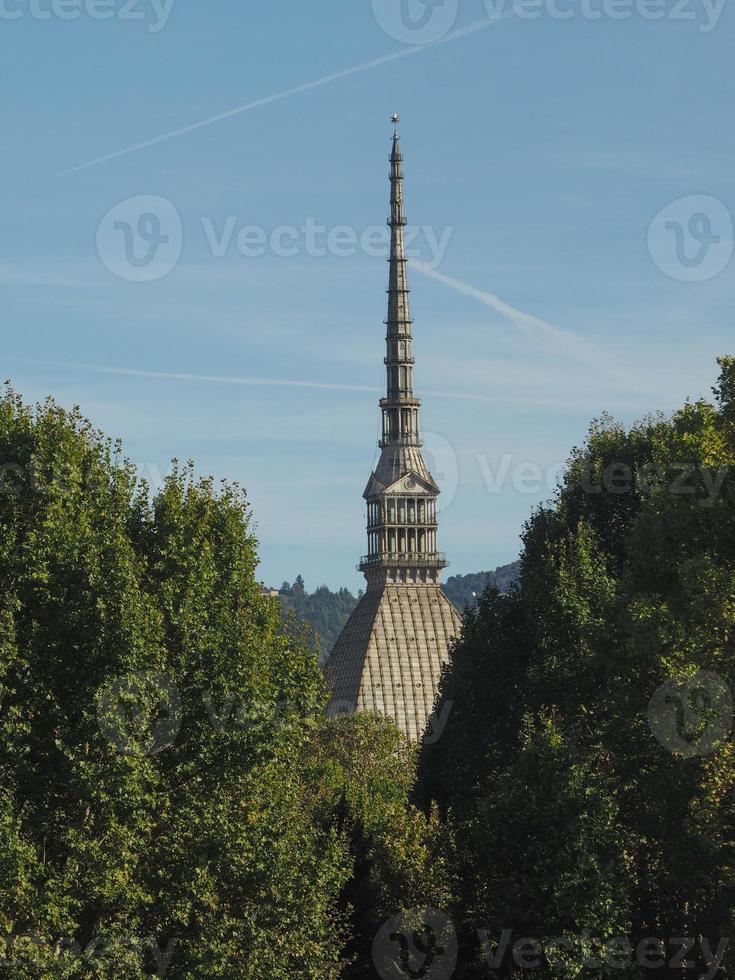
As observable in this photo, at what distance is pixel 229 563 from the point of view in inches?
2665

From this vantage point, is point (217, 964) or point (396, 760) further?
point (396, 760)

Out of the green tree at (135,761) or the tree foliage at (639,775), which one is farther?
the tree foliage at (639,775)

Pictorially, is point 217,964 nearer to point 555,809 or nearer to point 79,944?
point 79,944

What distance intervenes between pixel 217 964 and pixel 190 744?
712 cm

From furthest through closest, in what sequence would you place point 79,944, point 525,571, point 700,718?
point 525,571, point 700,718, point 79,944

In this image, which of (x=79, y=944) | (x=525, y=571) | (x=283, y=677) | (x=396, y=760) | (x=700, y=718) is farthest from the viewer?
(x=396, y=760)

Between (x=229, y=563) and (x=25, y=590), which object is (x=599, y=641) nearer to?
(x=229, y=563)

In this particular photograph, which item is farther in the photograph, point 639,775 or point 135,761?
point 639,775

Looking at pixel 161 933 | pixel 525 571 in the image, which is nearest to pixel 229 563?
pixel 161 933

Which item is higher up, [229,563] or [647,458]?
[647,458]

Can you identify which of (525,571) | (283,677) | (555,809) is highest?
(525,571)

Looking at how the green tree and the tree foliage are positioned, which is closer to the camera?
the green tree

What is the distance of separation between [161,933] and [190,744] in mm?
6041

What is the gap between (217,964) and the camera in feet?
194
